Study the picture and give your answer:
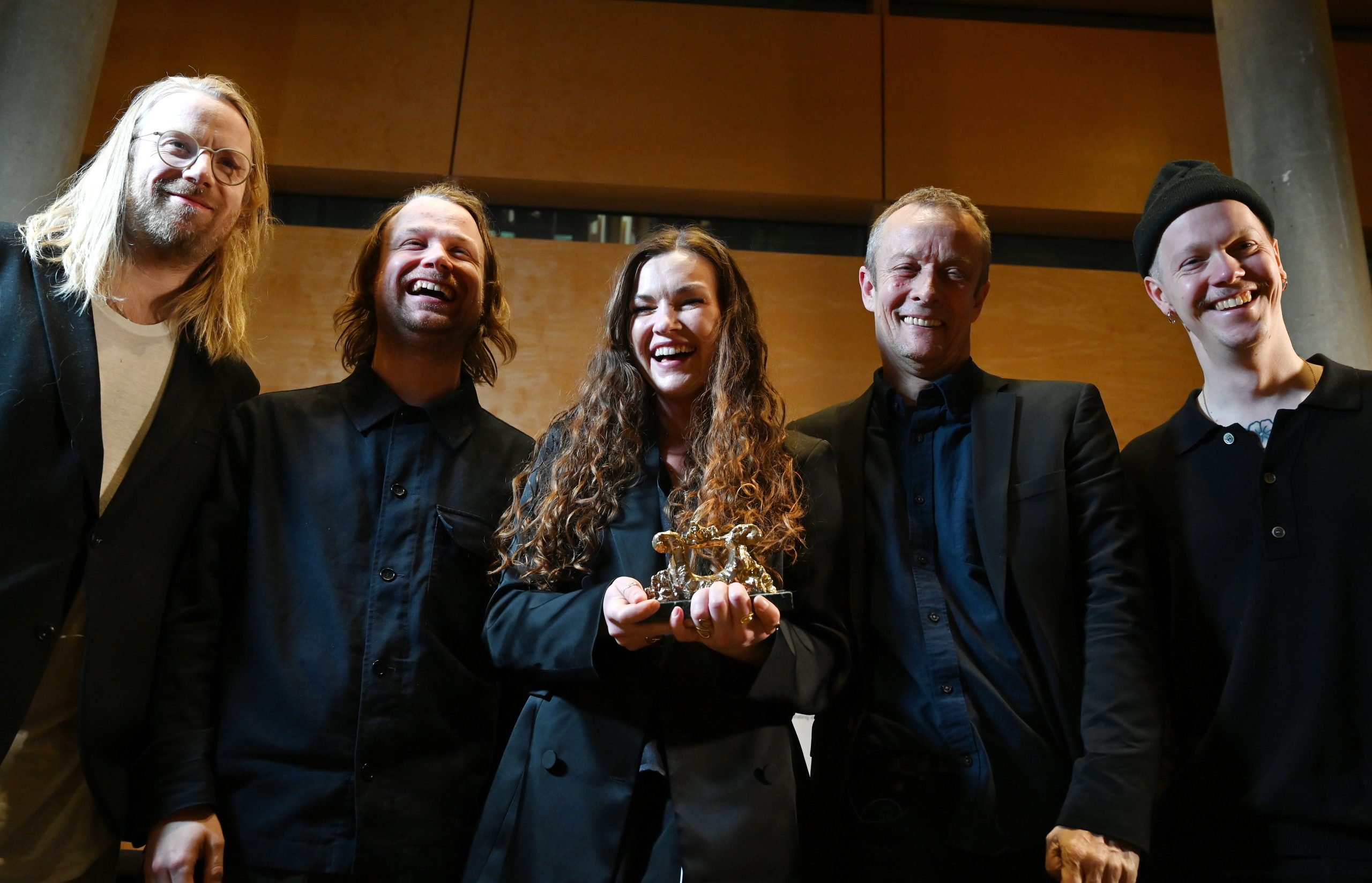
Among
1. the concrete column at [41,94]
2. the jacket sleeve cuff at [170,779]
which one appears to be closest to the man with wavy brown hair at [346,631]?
the jacket sleeve cuff at [170,779]

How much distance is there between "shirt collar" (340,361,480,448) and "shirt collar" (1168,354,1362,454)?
1530 millimetres

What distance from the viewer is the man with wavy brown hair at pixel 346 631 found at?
5.37ft

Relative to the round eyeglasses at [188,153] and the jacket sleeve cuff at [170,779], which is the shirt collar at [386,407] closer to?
the round eyeglasses at [188,153]

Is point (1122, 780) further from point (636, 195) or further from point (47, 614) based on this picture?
point (636, 195)

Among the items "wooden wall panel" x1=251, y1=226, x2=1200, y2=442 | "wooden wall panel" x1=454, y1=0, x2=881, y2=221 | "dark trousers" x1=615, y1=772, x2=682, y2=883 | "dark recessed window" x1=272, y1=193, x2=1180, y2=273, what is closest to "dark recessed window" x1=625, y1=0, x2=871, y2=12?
"wooden wall panel" x1=454, y1=0, x2=881, y2=221

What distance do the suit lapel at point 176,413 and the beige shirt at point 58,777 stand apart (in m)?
0.03

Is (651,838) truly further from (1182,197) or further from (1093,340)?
(1093,340)

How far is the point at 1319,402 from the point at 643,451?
136 cm

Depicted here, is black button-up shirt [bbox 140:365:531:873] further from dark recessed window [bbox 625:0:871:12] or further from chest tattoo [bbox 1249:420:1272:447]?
dark recessed window [bbox 625:0:871:12]

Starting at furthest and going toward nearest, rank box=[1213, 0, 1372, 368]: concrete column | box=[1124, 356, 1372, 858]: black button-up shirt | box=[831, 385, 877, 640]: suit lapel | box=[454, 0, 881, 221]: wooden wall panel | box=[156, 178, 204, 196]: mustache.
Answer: box=[454, 0, 881, 221]: wooden wall panel
box=[1213, 0, 1372, 368]: concrete column
box=[156, 178, 204, 196]: mustache
box=[831, 385, 877, 640]: suit lapel
box=[1124, 356, 1372, 858]: black button-up shirt

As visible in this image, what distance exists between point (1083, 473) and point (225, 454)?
1692mm

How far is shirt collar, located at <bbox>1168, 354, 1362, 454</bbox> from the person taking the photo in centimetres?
191

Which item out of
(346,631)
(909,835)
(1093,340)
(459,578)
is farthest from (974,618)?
(1093,340)

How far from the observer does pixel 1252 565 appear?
184cm
